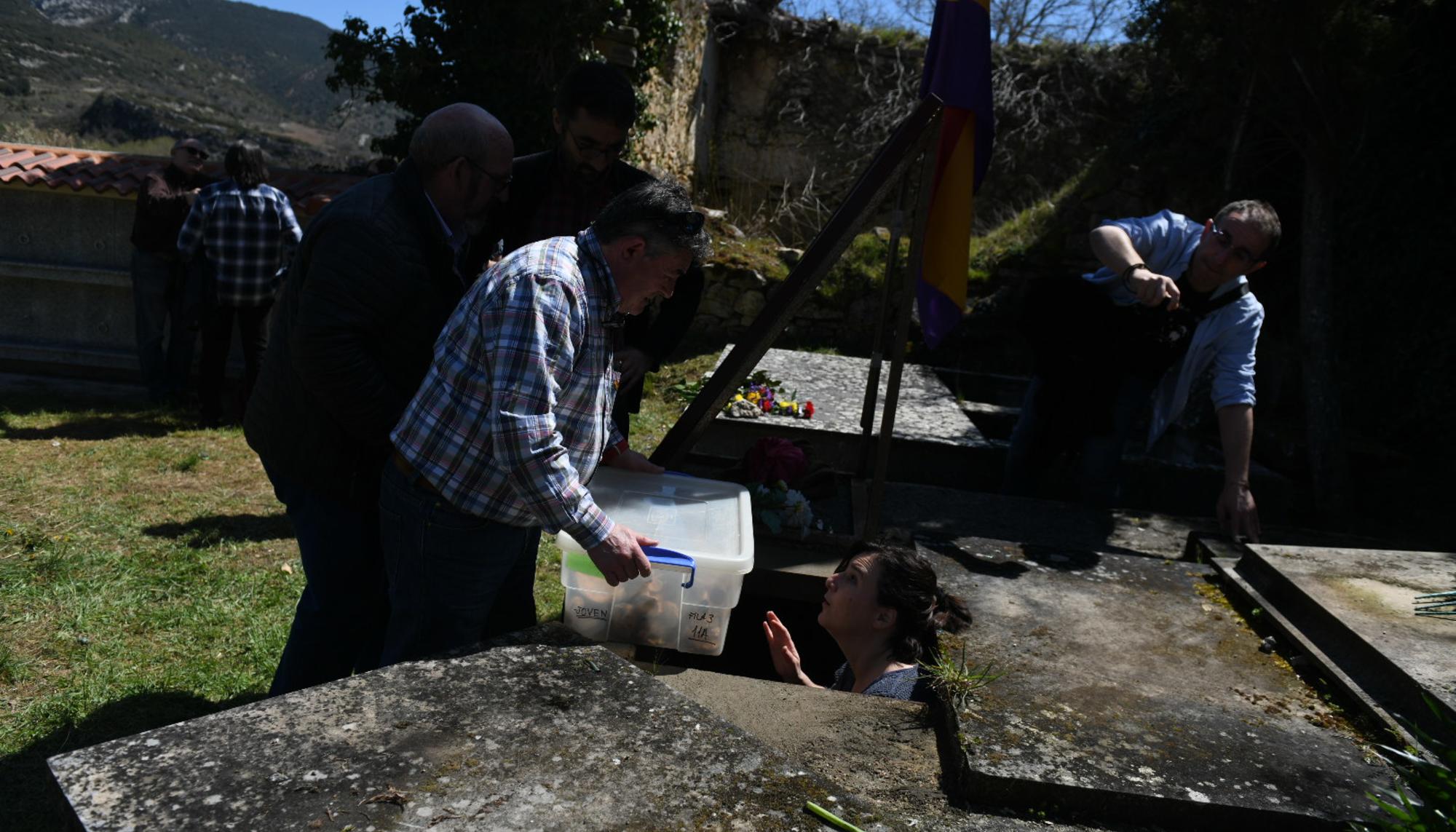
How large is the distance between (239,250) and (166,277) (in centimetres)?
133

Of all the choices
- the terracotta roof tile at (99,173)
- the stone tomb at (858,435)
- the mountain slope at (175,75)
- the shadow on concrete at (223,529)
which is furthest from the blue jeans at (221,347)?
the mountain slope at (175,75)

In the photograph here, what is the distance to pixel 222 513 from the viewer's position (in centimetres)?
492

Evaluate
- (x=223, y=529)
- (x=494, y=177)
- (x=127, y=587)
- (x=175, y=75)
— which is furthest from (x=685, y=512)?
(x=175, y=75)

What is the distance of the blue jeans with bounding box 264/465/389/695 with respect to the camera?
2.58 metres

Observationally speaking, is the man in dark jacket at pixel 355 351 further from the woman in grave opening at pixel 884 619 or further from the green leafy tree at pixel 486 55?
the green leafy tree at pixel 486 55

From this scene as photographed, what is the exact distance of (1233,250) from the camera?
3752 mm

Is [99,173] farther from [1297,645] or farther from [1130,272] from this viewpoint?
[1297,645]

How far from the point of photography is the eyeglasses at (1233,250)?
12.3 feet

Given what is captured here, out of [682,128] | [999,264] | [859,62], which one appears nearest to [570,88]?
[999,264]

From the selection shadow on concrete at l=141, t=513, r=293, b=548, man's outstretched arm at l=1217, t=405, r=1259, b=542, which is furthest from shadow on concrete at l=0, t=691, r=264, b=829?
man's outstretched arm at l=1217, t=405, r=1259, b=542

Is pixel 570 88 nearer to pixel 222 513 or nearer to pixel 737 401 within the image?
pixel 737 401

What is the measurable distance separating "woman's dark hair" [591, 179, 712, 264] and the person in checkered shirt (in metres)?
4.88

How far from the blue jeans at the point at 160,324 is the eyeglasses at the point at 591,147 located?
4956 millimetres

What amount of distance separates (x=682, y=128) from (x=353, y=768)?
11.6 m
